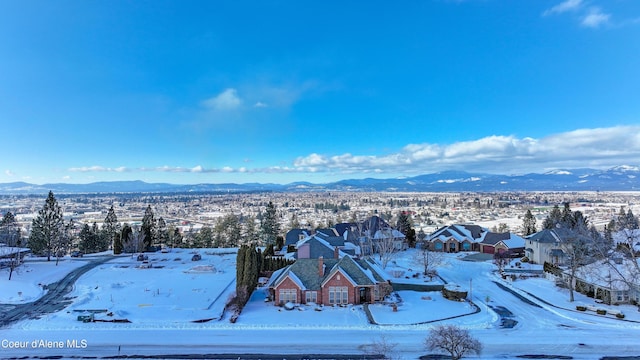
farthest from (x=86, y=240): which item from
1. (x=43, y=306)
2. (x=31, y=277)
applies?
(x=43, y=306)

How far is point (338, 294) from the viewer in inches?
1299

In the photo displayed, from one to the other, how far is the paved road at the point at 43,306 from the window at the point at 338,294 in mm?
21403

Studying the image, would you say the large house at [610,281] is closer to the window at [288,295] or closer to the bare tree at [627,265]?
the bare tree at [627,265]

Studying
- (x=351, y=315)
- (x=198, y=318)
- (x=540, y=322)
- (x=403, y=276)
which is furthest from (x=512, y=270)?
(x=198, y=318)

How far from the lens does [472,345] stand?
19.0 m

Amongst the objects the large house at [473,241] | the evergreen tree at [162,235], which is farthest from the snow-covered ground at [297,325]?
the evergreen tree at [162,235]

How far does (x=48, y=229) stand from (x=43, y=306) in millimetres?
32559

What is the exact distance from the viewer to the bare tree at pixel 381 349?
21773 millimetres

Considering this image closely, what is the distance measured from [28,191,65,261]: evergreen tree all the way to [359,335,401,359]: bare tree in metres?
52.5

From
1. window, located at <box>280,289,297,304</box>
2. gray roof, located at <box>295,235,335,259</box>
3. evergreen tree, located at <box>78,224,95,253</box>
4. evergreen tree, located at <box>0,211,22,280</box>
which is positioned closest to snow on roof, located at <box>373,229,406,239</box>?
gray roof, located at <box>295,235,335,259</box>

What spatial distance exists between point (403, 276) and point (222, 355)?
1023 inches

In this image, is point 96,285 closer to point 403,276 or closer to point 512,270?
point 403,276

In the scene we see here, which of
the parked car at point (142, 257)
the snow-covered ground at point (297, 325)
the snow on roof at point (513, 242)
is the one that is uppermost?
the snow on roof at point (513, 242)

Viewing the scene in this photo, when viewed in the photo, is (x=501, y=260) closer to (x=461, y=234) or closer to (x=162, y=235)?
(x=461, y=234)
